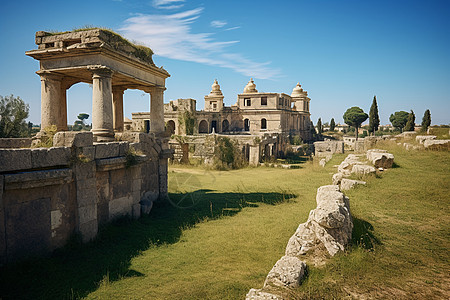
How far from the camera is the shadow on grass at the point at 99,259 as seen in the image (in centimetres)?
422

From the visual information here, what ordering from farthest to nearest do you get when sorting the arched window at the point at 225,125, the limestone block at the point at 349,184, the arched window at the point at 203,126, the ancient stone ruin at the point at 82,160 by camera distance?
the arched window at the point at 225,125 → the arched window at the point at 203,126 → the limestone block at the point at 349,184 → the ancient stone ruin at the point at 82,160

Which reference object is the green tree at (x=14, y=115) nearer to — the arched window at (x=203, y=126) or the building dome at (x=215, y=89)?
the arched window at (x=203, y=126)

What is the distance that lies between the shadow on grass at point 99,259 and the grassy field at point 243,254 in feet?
0.06

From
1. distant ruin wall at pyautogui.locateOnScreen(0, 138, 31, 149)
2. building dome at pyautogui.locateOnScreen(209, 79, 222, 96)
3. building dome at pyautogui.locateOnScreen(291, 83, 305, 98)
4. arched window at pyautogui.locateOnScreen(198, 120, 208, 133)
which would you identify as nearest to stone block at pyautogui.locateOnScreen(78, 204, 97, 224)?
distant ruin wall at pyautogui.locateOnScreen(0, 138, 31, 149)

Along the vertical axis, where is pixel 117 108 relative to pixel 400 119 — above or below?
below

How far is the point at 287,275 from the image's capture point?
3910 mm

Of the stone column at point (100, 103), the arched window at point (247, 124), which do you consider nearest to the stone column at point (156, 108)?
the stone column at point (100, 103)

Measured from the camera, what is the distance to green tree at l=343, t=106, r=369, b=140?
58875 millimetres

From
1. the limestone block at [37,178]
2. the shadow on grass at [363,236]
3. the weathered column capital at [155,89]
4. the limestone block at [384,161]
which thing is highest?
the weathered column capital at [155,89]

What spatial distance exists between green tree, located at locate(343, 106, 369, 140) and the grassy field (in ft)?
179

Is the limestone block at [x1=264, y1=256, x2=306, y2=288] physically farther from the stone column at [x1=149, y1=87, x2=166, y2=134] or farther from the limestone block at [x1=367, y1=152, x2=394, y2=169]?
the limestone block at [x1=367, y1=152, x2=394, y2=169]

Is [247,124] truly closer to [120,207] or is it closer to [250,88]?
[250,88]

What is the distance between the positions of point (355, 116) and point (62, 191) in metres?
62.5

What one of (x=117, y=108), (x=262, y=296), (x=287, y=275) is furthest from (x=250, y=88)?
(x=262, y=296)
